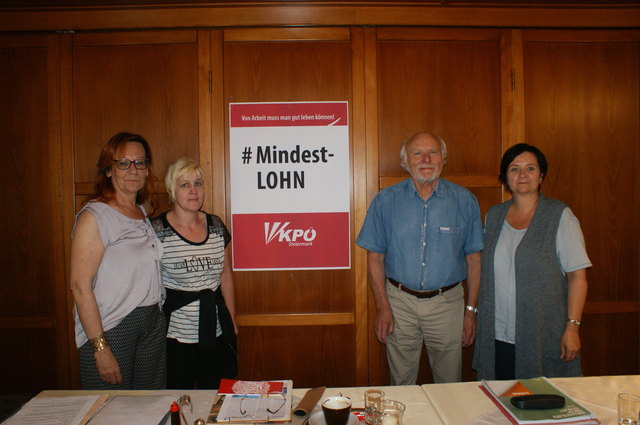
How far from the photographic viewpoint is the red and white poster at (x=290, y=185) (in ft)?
8.45

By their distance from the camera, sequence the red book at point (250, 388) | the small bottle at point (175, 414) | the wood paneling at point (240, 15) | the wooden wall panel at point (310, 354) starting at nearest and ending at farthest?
the small bottle at point (175, 414), the red book at point (250, 388), the wood paneling at point (240, 15), the wooden wall panel at point (310, 354)

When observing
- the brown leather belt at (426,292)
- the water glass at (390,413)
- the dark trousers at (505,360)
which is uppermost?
the brown leather belt at (426,292)

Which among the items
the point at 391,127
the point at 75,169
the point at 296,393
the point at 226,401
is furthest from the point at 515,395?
the point at 75,169

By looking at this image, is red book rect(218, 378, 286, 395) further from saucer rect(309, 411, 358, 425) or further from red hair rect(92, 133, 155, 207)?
red hair rect(92, 133, 155, 207)

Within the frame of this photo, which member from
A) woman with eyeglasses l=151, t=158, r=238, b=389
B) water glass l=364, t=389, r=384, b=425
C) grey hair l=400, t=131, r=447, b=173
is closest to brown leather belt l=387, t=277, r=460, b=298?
grey hair l=400, t=131, r=447, b=173

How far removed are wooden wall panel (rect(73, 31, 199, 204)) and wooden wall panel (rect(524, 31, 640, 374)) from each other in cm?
222

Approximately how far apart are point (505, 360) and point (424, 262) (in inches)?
25.0

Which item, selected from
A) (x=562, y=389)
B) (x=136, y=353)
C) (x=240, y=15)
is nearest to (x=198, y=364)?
(x=136, y=353)

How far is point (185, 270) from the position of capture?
1963 millimetres

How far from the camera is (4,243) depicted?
2582 mm

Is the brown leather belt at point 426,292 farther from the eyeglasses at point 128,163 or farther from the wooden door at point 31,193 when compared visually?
the wooden door at point 31,193

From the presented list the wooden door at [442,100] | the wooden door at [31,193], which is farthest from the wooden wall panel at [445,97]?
the wooden door at [31,193]

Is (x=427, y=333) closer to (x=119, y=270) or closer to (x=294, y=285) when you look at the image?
(x=294, y=285)

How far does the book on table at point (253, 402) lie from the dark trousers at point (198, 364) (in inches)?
27.9
